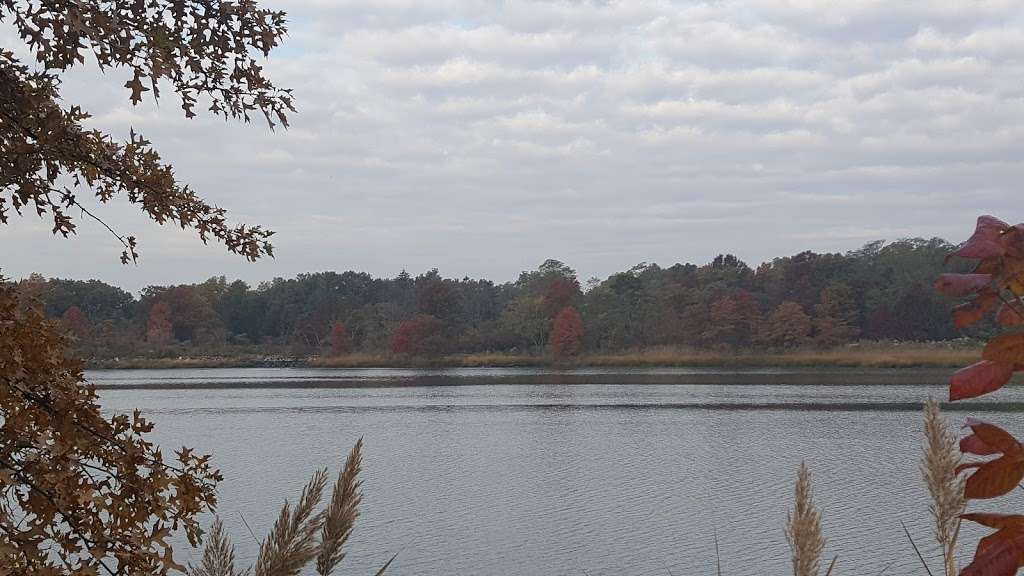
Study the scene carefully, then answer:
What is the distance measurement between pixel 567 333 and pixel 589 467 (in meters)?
48.8

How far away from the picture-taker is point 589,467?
24.6 metres

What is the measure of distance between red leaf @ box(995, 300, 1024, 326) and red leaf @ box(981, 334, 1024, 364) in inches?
0.6


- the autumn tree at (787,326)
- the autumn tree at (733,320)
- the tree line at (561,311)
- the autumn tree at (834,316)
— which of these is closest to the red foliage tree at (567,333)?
the tree line at (561,311)

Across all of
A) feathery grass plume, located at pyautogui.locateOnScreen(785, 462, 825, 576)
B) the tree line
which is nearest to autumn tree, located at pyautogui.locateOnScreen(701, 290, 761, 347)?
the tree line

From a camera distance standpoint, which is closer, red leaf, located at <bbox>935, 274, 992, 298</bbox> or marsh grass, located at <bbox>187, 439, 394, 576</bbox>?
red leaf, located at <bbox>935, 274, 992, 298</bbox>

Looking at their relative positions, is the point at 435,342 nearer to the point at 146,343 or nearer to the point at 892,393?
the point at 146,343

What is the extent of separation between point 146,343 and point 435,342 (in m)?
24.8

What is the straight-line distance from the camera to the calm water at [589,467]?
1579 cm

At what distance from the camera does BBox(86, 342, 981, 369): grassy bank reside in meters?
60.4

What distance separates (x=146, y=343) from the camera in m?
82.7

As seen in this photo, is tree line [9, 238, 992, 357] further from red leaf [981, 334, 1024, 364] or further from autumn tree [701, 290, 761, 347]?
red leaf [981, 334, 1024, 364]

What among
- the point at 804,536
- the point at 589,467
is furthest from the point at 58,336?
the point at 589,467

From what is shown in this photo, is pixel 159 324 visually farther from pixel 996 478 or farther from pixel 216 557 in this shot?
pixel 996 478

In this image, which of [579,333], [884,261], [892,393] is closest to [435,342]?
[579,333]
